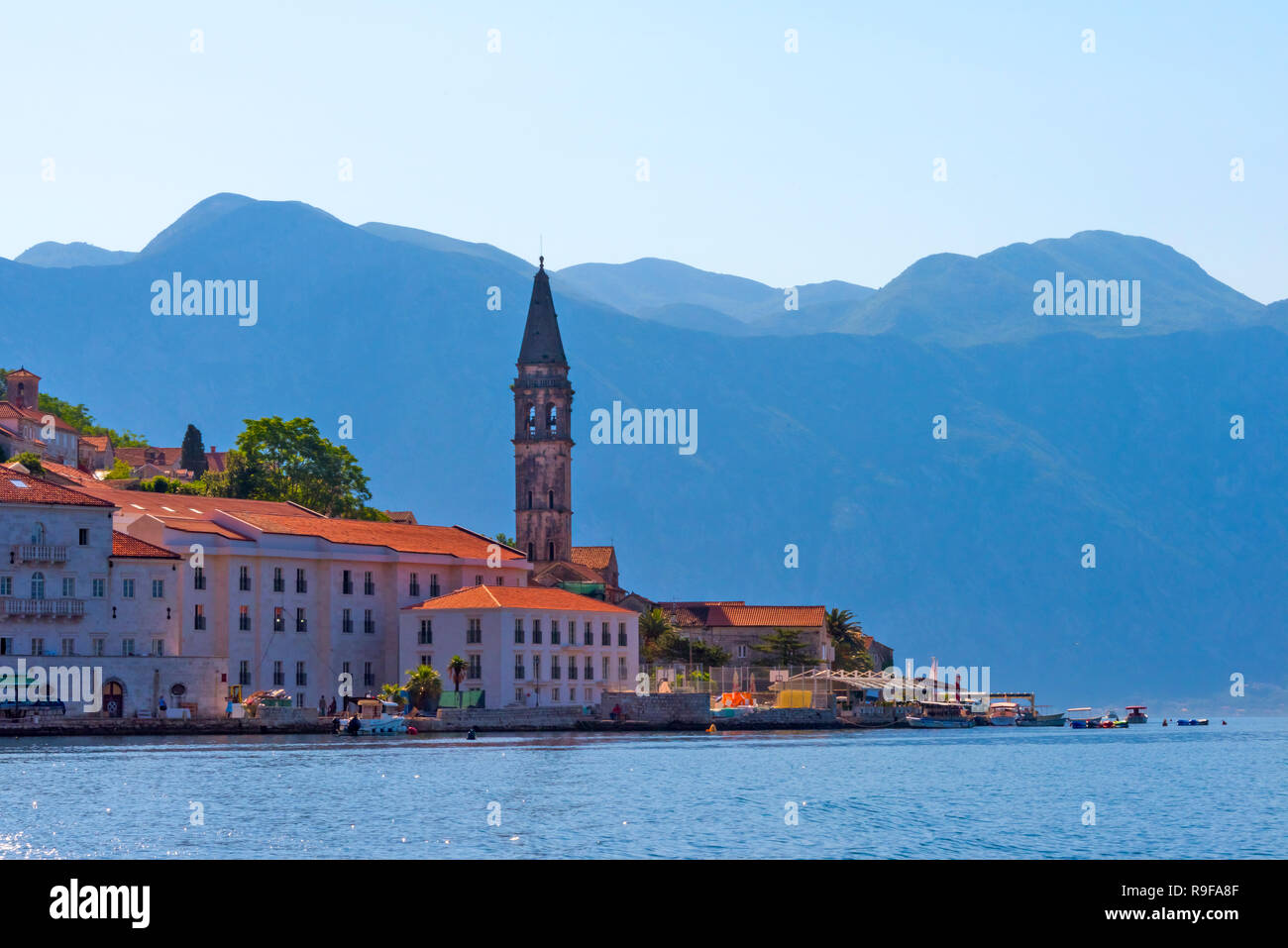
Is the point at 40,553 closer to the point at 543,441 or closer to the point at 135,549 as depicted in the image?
the point at 135,549

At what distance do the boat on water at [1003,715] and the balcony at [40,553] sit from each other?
10703cm

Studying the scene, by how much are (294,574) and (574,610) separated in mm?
19421

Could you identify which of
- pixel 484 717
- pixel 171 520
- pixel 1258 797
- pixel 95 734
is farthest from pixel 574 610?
pixel 1258 797

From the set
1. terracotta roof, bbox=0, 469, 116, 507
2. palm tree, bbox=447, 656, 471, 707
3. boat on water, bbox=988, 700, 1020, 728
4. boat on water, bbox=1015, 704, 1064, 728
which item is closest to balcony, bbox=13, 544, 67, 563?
terracotta roof, bbox=0, 469, 116, 507

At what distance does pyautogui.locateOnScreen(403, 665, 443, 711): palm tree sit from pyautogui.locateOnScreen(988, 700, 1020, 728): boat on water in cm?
8227

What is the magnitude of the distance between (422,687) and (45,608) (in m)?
25.1

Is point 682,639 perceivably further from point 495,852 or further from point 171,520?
point 495,852

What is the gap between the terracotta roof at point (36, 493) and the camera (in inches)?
3698

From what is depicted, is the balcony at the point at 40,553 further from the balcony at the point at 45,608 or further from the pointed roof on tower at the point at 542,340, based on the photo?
the pointed roof on tower at the point at 542,340

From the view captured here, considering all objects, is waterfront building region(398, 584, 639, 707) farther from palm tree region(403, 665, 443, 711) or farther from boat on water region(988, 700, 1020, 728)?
boat on water region(988, 700, 1020, 728)

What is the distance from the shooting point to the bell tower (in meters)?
171

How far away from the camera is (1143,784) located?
7325 cm

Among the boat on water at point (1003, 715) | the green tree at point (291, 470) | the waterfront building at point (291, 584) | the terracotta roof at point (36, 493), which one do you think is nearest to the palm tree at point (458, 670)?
the waterfront building at point (291, 584)
